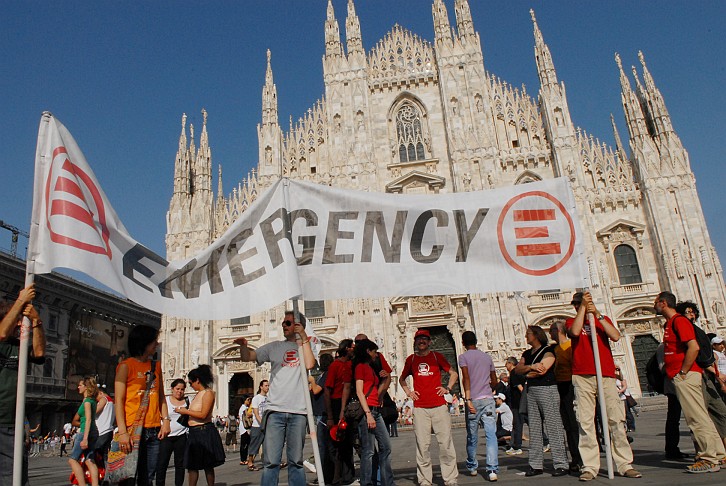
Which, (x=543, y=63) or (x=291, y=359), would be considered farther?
(x=543, y=63)

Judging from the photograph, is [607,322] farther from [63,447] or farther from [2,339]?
[63,447]

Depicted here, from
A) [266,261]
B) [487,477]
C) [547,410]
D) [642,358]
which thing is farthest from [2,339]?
[642,358]

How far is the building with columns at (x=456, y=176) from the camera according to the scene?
23.0 metres

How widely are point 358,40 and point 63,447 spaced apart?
23792mm

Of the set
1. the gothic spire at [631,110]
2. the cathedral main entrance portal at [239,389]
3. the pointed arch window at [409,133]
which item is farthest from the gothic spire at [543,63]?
the cathedral main entrance portal at [239,389]

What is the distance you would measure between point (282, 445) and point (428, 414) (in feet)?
5.79

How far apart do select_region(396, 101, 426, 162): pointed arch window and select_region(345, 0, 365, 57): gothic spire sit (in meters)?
3.95

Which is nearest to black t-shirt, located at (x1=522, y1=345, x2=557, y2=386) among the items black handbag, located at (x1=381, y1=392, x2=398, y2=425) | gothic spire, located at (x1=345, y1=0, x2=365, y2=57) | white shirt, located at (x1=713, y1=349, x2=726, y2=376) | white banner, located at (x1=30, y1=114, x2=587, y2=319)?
white banner, located at (x1=30, y1=114, x2=587, y2=319)

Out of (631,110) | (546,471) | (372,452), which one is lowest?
(546,471)

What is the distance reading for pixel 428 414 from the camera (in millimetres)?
5617

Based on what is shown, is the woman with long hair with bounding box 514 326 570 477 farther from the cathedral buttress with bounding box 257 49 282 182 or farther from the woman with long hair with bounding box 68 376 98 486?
the cathedral buttress with bounding box 257 49 282 182

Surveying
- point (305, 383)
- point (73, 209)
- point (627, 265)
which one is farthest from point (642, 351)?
point (73, 209)

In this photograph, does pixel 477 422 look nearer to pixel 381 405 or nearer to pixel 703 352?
pixel 381 405

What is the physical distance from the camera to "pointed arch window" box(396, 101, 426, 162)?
2731 centimetres
